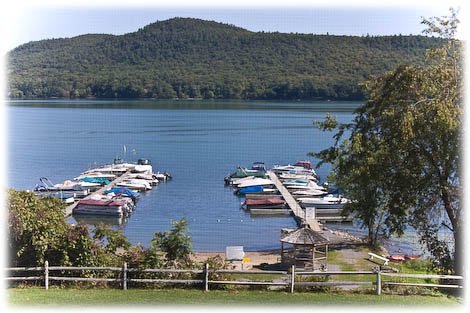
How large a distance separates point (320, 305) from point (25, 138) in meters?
80.7

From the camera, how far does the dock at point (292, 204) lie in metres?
31.4

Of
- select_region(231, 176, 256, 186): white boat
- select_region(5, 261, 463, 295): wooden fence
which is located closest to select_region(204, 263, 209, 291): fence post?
select_region(5, 261, 463, 295): wooden fence

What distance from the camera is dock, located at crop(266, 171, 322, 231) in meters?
31.4

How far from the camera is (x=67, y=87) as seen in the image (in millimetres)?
185250

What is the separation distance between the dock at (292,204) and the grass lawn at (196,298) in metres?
16.8

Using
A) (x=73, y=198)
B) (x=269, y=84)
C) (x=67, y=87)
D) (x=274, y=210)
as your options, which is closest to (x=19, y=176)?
(x=73, y=198)

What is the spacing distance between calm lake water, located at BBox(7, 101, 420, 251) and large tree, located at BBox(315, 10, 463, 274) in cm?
1379

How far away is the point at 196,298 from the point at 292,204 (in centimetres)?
2883

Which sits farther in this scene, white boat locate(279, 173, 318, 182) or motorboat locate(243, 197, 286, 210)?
white boat locate(279, 173, 318, 182)

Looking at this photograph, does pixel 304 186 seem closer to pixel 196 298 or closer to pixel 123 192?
pixel 123 192

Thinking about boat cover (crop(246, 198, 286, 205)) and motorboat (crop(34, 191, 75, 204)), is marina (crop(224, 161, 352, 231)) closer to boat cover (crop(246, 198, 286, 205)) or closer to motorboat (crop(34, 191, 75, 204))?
boat cover (crop(246, 198, 286, 205))

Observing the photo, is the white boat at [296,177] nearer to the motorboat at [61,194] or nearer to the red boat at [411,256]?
the motorboat at [61,194]

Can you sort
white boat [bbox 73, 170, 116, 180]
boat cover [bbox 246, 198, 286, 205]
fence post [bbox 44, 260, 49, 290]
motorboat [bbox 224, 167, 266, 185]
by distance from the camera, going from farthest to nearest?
motorboat [bbox 224, 167, 266, 185] → white boat [bbox 73, 170, 116, 180] → boat cover [bbox 246, 198, 286, 205] → fence post [bbox 44, 260, 49, 290]

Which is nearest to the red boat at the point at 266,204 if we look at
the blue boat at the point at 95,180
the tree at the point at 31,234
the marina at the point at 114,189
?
the marina at the point at 114,189
